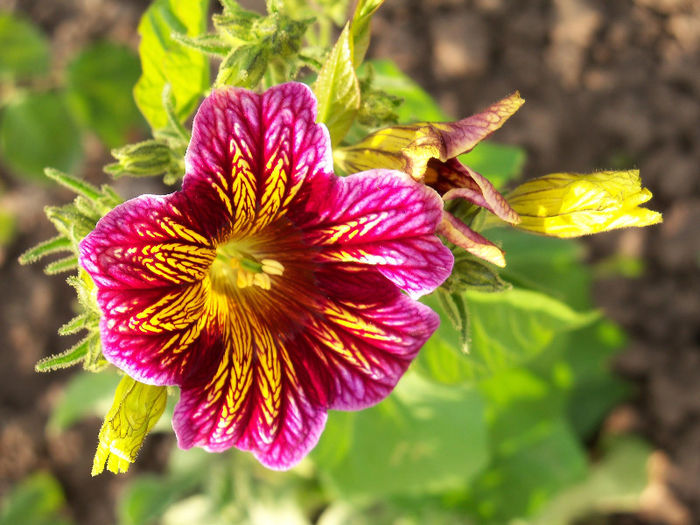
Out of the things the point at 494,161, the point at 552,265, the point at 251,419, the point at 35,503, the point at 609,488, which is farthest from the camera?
the point at 35,503

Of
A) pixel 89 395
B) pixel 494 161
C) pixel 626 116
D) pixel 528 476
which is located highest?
pixel 494 161

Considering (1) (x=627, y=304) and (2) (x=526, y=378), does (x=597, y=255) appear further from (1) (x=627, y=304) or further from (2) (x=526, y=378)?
(2) (x=526, y=378)

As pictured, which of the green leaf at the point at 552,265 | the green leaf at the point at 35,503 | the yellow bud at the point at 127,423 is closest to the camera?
the yellow bud at the point at 127,423

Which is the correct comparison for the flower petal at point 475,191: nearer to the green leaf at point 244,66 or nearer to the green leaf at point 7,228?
the green leaf at point 244,66

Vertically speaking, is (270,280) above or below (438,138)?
below

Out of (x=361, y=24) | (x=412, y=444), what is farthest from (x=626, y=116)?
(x=361, y=24)

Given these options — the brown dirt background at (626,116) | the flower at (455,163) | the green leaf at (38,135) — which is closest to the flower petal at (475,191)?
the flower at (455,163)

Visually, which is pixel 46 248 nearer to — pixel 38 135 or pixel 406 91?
pixel 406 91
